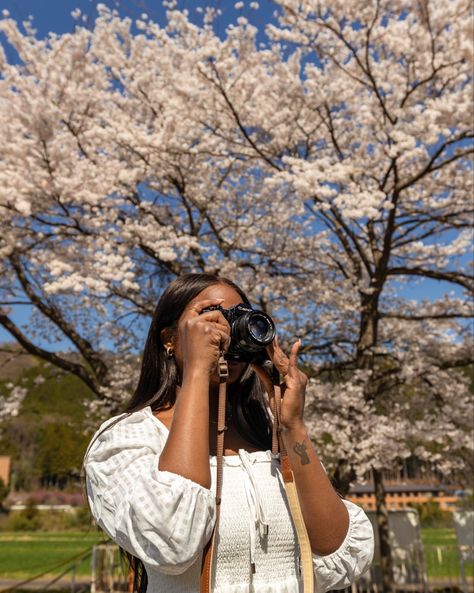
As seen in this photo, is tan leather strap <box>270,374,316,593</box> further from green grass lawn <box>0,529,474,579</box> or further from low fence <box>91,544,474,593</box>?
low fence <box>91,544,474,593</box>

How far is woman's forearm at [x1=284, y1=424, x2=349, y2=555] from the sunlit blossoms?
541 cm

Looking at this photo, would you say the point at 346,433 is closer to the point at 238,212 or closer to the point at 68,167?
the point at 238,212

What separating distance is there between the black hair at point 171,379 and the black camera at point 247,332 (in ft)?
0.52

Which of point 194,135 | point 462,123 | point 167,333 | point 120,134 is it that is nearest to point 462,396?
point 462,123

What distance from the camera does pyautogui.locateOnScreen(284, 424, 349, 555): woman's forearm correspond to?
1161 millimetres

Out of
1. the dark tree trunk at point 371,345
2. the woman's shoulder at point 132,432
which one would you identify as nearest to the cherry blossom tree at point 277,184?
the dark tree trunk at point 371,345

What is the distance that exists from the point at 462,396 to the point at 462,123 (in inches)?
195

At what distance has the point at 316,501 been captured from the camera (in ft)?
3.80

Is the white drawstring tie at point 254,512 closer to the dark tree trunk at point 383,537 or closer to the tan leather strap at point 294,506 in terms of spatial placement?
the tan leather strap at point 294,506

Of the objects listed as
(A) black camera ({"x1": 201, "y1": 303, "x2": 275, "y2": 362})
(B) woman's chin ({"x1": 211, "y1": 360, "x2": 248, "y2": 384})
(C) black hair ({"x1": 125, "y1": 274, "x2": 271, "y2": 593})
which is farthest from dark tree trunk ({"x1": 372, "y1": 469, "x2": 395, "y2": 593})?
(A) black camera ({"x1": 201, "y1": 303, "x2": 275, "y2": 362})

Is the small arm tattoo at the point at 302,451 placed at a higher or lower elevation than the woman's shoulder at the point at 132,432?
lower

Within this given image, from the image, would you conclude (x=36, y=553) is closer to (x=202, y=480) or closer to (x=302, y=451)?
(x=302, y=451)

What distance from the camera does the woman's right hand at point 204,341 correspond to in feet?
3.55

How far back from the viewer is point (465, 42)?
249 inches
